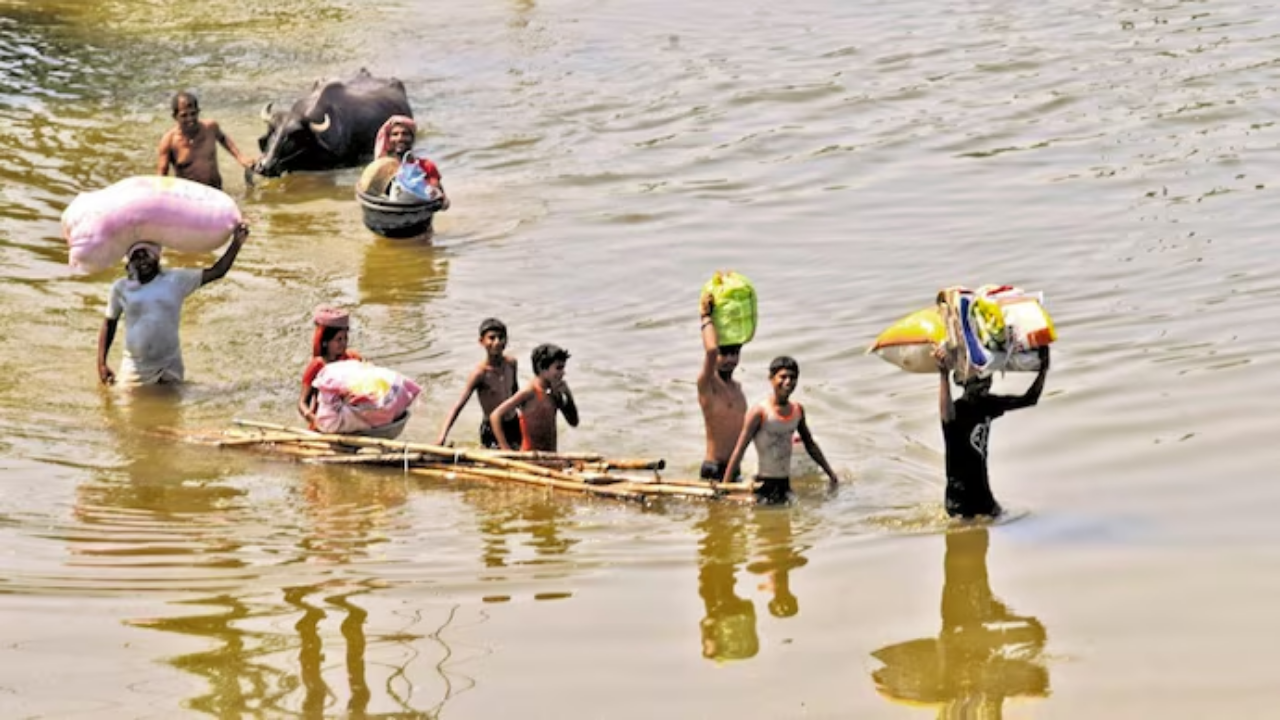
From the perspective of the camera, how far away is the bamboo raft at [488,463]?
9.50 metres

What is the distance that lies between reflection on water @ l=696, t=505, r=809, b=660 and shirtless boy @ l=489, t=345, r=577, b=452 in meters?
1.09

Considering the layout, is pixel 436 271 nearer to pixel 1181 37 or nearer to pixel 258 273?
pixel 258 273

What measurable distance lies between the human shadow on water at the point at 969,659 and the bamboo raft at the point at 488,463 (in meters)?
1.32

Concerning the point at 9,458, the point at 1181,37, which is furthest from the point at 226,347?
the point at 1181,37

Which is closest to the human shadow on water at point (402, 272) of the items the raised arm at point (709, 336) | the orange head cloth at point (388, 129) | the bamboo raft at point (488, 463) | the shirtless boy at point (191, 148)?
the orange head cloth at point (388, 129)

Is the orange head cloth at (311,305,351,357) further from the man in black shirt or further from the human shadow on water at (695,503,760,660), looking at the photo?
the man in black shirt

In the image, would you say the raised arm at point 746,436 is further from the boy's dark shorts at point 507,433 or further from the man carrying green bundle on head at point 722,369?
the boy's dark shorts at point 507,433

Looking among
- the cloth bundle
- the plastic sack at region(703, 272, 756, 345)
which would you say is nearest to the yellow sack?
the cloth bundle

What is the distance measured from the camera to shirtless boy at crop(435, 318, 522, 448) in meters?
10.4

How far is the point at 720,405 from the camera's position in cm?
982

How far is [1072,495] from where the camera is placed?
982cm

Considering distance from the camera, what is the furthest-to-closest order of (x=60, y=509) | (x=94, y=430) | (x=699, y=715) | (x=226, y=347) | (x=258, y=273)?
(x=258, y=273) → (x=226, y=347) → (x=94, y=430) → (x=60, y=509) → (x=699, y=715)

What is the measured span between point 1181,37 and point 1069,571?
1341 cm

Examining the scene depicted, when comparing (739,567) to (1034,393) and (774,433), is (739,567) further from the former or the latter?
(1034,393)
